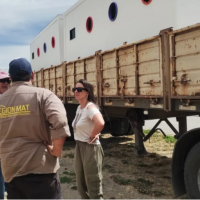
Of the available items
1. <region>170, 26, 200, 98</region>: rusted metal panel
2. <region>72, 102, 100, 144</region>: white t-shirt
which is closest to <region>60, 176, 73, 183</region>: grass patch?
<region>72, 102, 100, 144</region>: white t-shirt

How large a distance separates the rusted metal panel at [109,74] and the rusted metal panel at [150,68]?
0.71 meters

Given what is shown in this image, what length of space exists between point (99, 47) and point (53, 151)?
16.2ft

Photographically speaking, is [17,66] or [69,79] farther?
[69,79]

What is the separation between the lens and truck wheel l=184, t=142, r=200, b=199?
3223mm

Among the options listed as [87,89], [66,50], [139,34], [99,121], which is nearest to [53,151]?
[99,121]

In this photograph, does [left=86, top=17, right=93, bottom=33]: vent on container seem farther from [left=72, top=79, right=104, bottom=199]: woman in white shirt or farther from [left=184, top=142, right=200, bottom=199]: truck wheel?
[left=184, top=142, right=200, bottom=199]: truck wheel

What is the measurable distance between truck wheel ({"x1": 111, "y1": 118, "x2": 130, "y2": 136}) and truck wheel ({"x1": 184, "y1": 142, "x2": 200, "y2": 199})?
4.53 metres

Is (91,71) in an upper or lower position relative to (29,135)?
upper

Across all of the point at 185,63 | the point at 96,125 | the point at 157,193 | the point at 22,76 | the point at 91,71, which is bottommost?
the point at 157,193

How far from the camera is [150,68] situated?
3910 mm

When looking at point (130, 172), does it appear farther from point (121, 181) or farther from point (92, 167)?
point (92, 167)

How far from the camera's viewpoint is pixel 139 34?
520 centimetres

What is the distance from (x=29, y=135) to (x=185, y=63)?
2148mm

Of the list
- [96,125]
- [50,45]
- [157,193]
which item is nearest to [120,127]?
[157,193]
